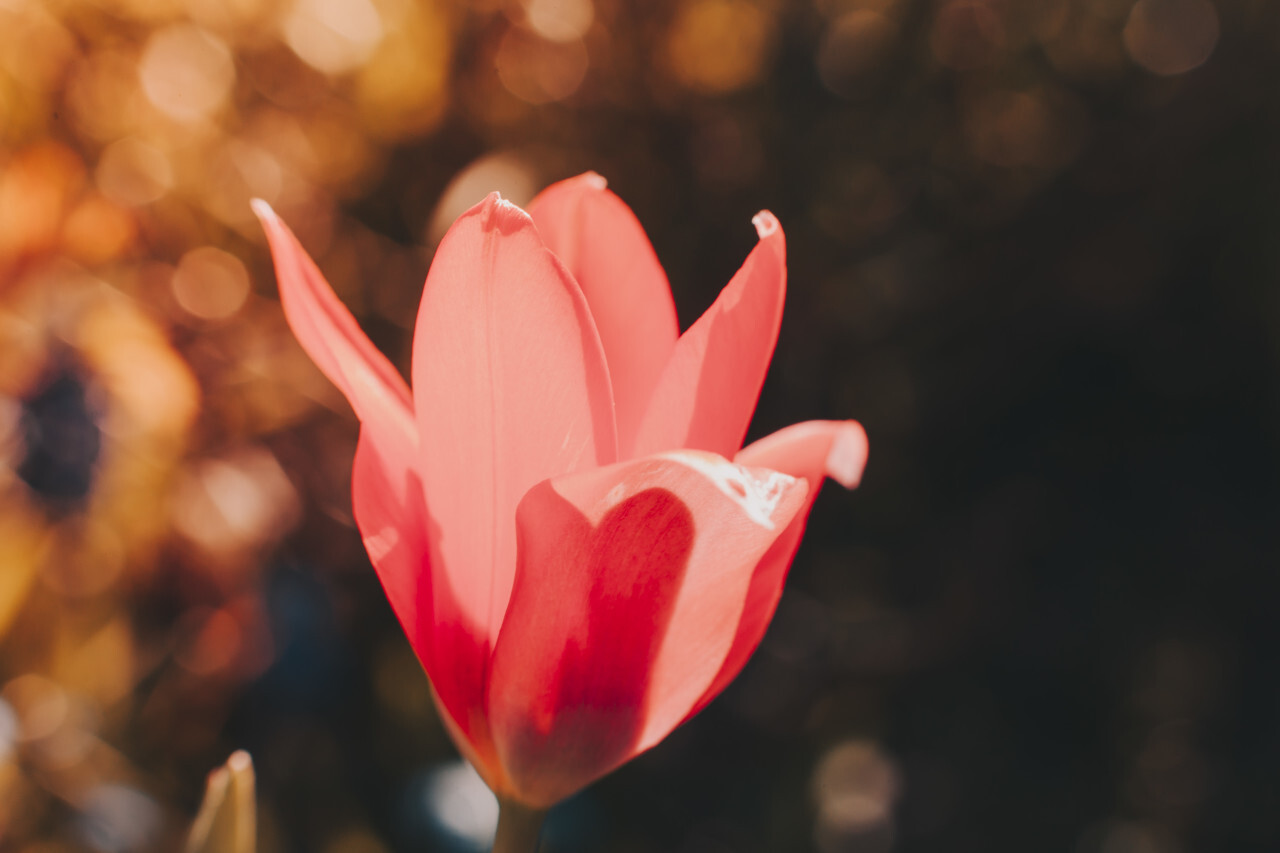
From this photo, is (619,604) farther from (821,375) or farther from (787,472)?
(821,375)

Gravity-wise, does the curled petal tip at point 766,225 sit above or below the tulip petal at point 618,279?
above

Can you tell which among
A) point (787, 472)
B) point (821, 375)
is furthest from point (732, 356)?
point (821, 375)

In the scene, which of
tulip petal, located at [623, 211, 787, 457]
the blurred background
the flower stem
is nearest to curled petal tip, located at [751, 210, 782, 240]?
tulip petal, located at [623, 211, 787, 457]

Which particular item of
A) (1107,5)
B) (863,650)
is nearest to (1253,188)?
(1107,5)

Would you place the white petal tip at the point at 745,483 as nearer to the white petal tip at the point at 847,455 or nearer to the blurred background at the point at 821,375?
the white petal tip at the point at 847,455

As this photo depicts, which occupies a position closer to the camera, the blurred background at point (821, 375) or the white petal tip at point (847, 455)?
the white petal tip at point (847, 455)

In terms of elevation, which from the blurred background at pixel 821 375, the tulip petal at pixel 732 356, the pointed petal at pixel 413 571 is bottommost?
the blurred background at pixel 821 375

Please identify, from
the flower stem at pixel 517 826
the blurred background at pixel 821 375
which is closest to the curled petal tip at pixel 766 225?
the flower stem at pixel 517 826

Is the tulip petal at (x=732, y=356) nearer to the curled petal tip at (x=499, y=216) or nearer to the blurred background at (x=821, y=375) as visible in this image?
the curled petal tip at (x=499, y=216)
